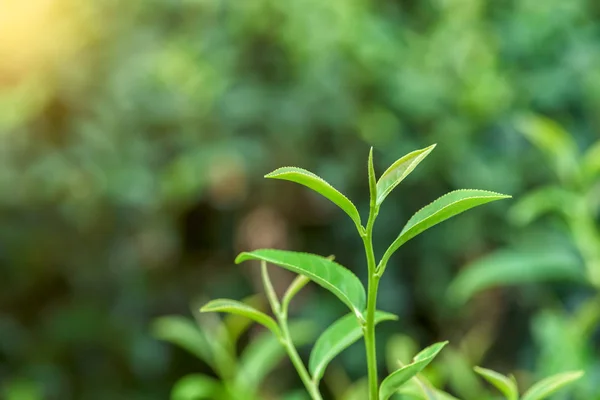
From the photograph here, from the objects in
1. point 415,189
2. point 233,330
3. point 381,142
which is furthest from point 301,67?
point 233,330

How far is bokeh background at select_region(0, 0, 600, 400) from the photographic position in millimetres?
1519

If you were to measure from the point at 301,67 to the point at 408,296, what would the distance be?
1.75 feet

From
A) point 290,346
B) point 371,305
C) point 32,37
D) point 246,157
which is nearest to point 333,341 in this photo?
point 290,346

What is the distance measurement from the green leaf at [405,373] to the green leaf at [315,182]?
0.07 metres

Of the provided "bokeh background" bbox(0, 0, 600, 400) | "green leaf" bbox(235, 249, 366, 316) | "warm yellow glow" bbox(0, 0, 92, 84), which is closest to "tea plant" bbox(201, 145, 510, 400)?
"green leaf" bbox(235, 249, 366, 316)

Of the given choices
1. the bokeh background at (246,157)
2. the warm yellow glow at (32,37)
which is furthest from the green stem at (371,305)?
the warm yellow glow at (32,37)

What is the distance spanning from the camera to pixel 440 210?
13.6 inches

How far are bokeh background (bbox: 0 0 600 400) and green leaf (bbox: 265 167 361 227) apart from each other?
1178mm

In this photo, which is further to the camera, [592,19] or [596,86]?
[592,19]

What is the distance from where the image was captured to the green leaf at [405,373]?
1.11 feet

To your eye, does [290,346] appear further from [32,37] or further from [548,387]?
[32,37]

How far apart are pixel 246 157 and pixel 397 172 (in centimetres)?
123

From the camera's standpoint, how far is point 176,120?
1.59m

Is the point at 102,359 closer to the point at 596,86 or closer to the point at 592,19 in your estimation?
the point at 596,86
